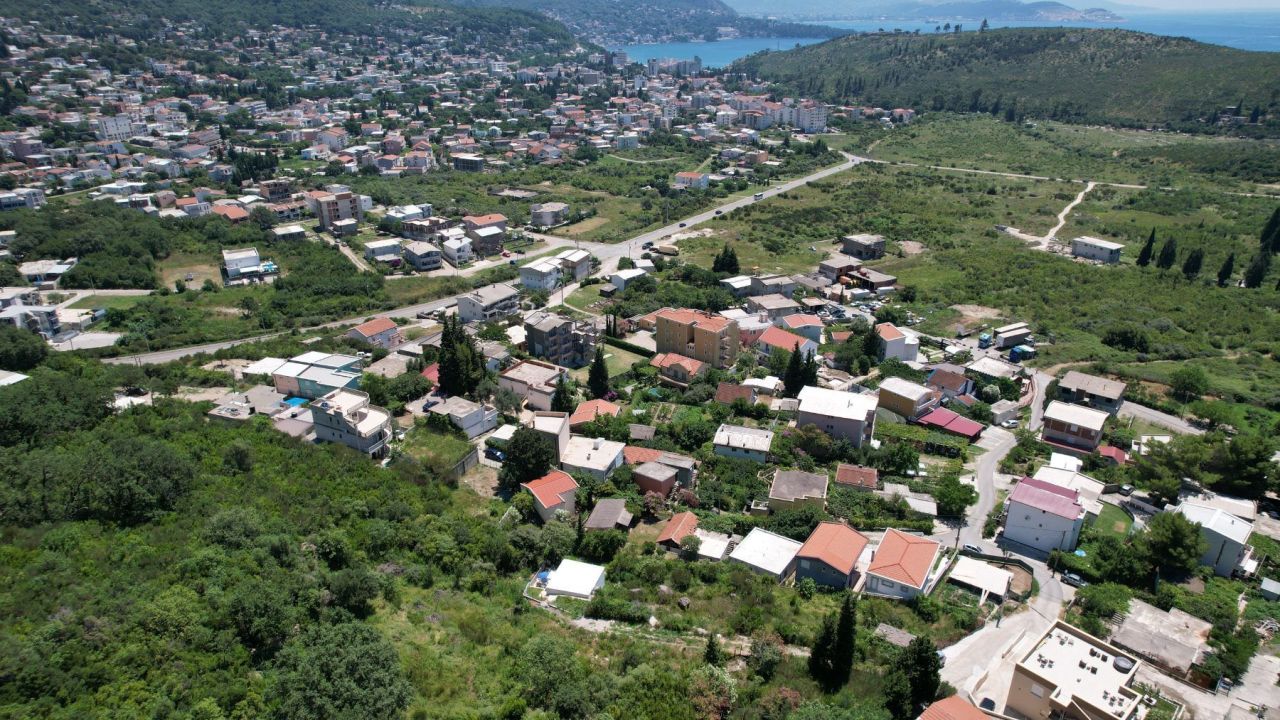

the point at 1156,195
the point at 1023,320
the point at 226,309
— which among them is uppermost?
the point at 1156,195

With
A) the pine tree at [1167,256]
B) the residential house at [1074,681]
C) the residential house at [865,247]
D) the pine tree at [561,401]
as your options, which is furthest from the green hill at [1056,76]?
the residential house at [1074,681]

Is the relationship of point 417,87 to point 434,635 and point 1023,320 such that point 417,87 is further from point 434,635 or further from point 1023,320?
point 434,635

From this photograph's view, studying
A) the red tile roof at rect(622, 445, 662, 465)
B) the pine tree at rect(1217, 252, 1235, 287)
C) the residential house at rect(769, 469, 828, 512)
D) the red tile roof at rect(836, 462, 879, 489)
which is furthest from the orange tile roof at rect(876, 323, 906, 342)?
the pine tree at rect(1217, 252, 1235, 287)

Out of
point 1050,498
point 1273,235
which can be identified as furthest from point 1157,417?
point 1273,235

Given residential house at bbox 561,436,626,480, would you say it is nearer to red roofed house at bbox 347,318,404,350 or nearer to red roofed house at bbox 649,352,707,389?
red roofed house at bbox 649,352,707,389

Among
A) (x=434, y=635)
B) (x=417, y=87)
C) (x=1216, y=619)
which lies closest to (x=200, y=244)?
(x=434, y=635)
